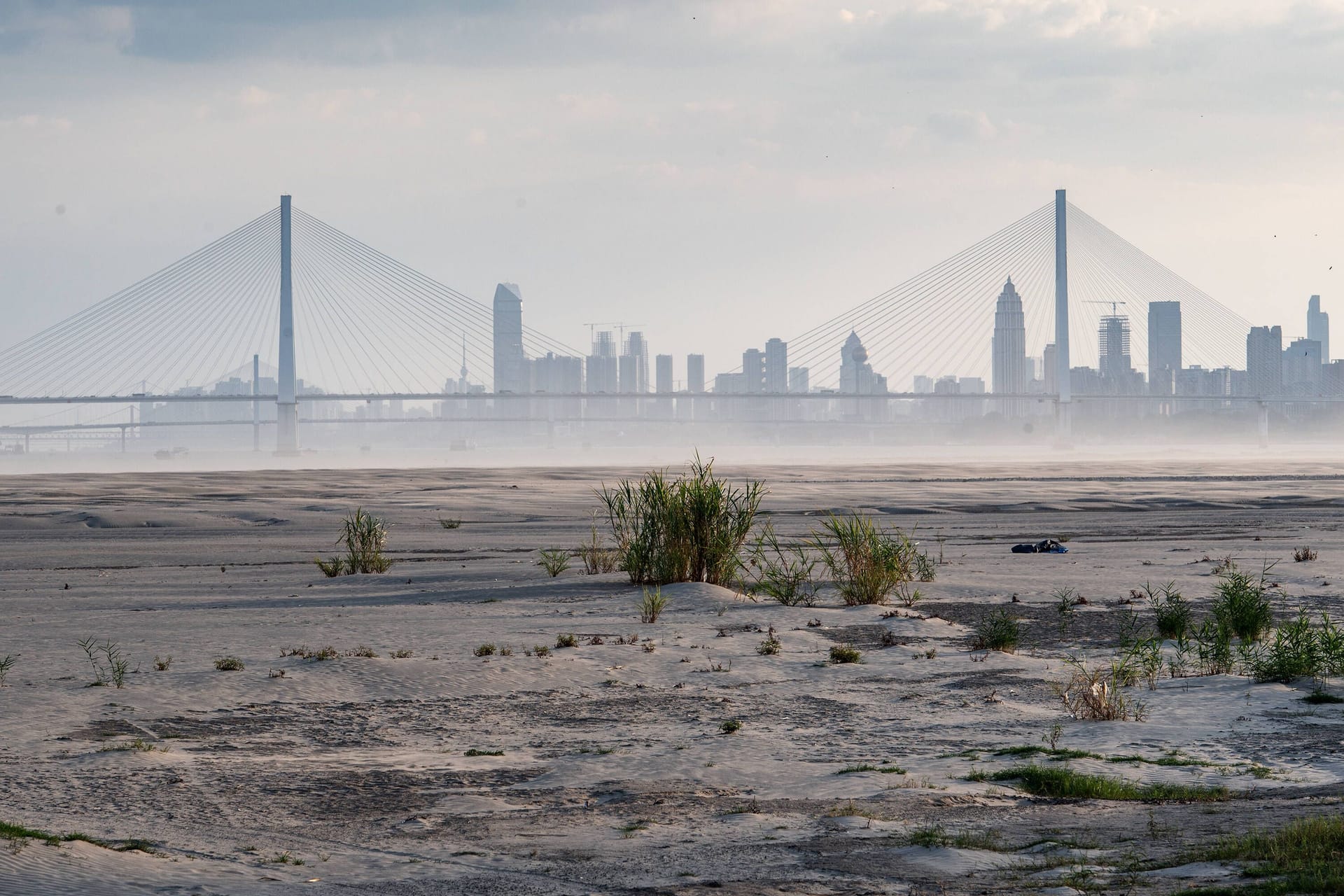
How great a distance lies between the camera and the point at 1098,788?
5.98m

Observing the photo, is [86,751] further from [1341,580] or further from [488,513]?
[488,513]

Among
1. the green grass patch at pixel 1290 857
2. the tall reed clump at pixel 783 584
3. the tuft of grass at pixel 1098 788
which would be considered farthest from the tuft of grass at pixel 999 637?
the green grass patch at pixel 1290 857

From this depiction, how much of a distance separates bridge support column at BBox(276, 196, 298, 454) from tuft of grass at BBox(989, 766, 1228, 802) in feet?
231

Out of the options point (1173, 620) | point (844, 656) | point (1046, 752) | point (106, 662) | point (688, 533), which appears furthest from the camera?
point (688, 533)

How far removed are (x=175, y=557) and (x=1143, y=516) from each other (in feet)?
56.9

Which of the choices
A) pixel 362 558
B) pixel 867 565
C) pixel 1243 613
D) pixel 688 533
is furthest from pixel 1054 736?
pixel 362 558

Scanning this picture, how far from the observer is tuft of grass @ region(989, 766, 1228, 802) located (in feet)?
19.3

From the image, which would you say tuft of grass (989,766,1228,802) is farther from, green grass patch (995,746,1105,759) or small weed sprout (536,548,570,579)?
small weed sprout (536,548,570,579)

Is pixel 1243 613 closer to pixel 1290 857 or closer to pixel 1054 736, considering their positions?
pixel 1054 736

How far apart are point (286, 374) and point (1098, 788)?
235 feet

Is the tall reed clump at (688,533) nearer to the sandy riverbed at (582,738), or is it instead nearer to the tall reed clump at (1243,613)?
the sandy riverbed at (582,738)

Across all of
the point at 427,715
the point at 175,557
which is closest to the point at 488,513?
the point at 175,557

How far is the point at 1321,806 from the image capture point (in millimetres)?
5496

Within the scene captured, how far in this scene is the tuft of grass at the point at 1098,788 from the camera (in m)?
5.88
